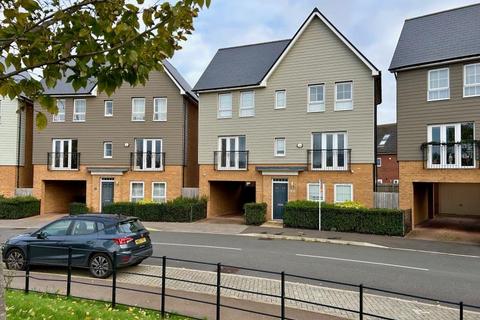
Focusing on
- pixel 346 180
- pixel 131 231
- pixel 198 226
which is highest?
pixel 346 180

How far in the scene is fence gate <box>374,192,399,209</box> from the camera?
1921cm

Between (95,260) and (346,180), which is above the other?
(346,180)

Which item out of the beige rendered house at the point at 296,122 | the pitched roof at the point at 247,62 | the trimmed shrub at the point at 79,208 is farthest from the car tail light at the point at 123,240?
the trimmed shrub at the point at 79,208

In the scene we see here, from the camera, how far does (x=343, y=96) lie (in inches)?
844

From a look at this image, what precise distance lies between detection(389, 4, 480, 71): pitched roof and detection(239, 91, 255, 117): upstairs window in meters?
8.29

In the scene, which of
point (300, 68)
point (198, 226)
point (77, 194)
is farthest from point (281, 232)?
point (77, 194)

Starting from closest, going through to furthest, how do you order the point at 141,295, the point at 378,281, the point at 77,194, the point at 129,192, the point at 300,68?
the point at 141,295 < the point at 378,281 < the point at 300,68 < the point at 129,192 < the point at 77,194

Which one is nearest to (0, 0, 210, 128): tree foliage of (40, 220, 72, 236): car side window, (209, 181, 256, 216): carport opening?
(40, 220, 72, 236): car side window

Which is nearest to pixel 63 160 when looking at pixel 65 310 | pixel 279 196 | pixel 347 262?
pixel 279 196

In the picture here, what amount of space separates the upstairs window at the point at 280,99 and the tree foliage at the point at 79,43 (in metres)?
19.4

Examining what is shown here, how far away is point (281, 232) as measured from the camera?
1827 cm

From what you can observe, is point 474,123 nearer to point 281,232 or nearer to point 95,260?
point 281,232

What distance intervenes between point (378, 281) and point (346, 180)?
11398mm

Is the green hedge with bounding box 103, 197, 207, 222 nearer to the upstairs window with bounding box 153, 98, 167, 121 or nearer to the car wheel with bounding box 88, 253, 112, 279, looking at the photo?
the upstairs window with bounding box 153, 98, 167, 121
